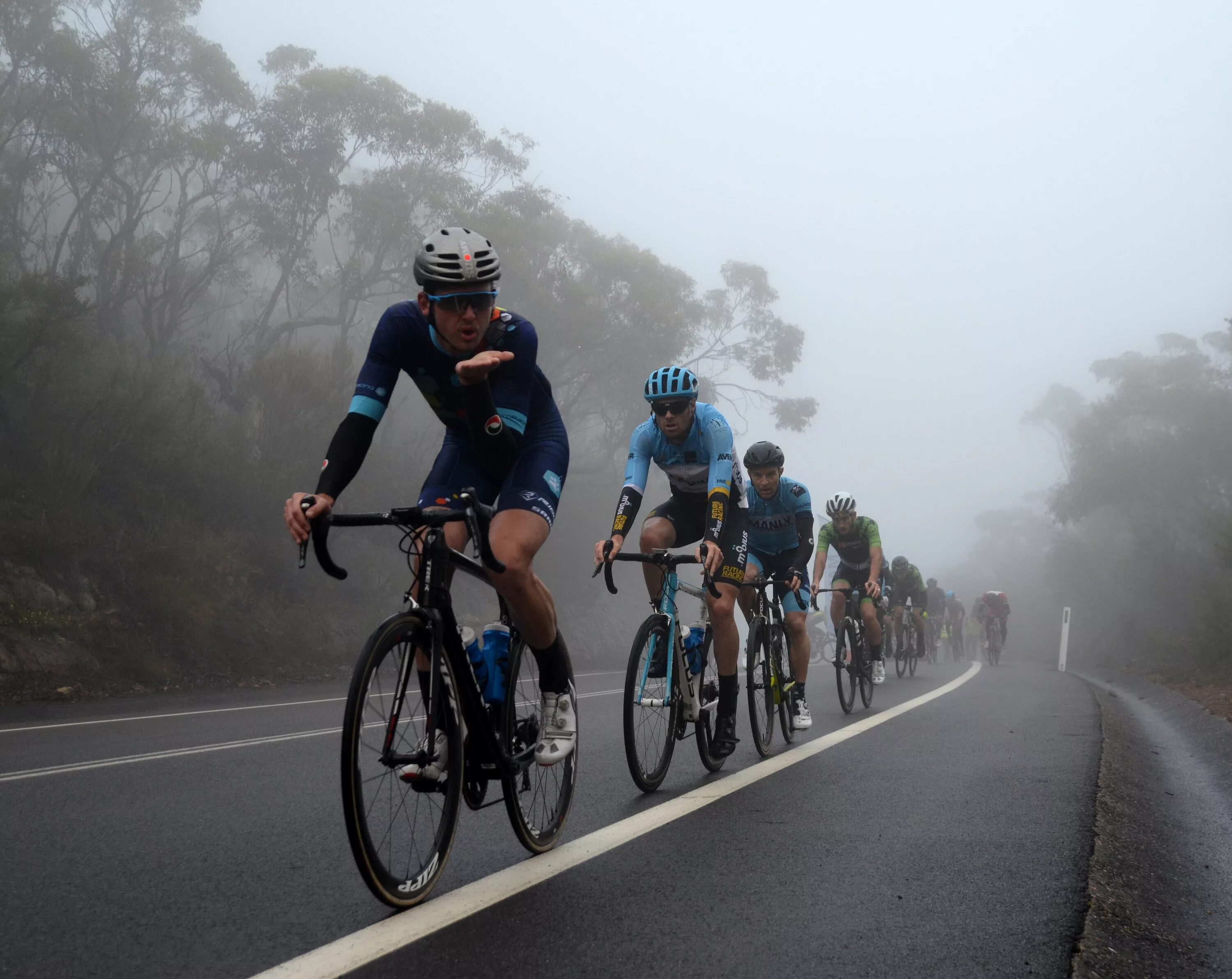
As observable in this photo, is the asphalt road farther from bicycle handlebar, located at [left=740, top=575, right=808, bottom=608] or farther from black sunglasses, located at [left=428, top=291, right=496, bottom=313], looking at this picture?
black sunglasses, located at [left=428, top=291, right=496, bottom=313]

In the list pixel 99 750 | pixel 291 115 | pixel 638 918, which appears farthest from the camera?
pixel 291 115

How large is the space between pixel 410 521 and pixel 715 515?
9.13ft

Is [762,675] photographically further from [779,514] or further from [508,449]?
[508,449]

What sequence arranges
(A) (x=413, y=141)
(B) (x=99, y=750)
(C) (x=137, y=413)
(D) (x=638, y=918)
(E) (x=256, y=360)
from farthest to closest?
(A) (x=413, y=141) → (E) (x=256, y=360) → (C) (x=137, y=413) → (B) (x=99, y=750) → (D) (x=638, y=918)

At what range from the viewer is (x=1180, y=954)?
3336 millimetres

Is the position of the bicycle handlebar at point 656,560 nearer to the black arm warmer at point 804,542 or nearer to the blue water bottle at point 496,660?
the blue water bottle at point 496,660

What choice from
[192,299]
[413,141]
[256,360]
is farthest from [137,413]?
[413,141]

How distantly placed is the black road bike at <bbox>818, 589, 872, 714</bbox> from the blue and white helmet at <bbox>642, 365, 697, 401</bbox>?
475 cm

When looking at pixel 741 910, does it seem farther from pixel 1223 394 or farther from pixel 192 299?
pixel 1223 394

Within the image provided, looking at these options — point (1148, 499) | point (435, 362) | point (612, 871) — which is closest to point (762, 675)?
point (612, 871)

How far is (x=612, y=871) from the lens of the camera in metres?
4.06

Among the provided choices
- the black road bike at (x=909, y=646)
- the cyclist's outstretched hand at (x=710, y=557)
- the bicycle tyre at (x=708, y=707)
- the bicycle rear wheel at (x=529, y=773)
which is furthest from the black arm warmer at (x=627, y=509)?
the black road bike at (x=909, y=646)

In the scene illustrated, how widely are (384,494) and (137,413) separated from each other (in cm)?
723

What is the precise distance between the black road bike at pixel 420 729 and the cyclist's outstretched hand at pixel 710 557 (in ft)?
5.76
